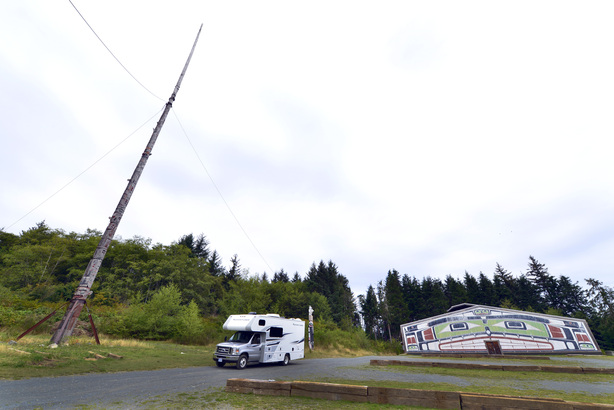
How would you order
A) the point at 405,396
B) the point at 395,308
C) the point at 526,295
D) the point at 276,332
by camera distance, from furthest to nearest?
the point at 395,308 < the point at 526,295 < the point at 276,332 < the point at 405,396

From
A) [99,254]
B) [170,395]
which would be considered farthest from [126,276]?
[170,395]

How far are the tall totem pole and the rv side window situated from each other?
10577 mm

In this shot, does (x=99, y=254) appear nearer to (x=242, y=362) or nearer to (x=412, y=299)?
(x=242, y=362)

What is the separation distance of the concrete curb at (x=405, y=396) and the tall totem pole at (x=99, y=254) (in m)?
10.7

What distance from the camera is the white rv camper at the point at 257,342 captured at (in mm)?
15391

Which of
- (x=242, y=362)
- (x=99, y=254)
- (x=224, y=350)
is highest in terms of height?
(x=99, y=254)

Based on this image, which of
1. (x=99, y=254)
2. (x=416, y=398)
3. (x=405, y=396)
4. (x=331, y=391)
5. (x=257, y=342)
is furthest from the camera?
(x=257, y=342)

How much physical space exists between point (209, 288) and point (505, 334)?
56.2 m

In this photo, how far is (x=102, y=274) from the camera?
54.3m

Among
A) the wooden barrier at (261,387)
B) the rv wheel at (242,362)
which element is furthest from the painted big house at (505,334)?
the wooden barrier at (261,387)

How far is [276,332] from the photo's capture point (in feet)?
59.3

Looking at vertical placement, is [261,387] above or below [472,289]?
below

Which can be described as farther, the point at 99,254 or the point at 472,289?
the point at 472,289

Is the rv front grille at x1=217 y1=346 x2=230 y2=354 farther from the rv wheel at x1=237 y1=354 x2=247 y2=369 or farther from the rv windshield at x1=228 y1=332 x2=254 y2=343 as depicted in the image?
the rv windshield at x1=228 y1=332 x2=254 y2=343
